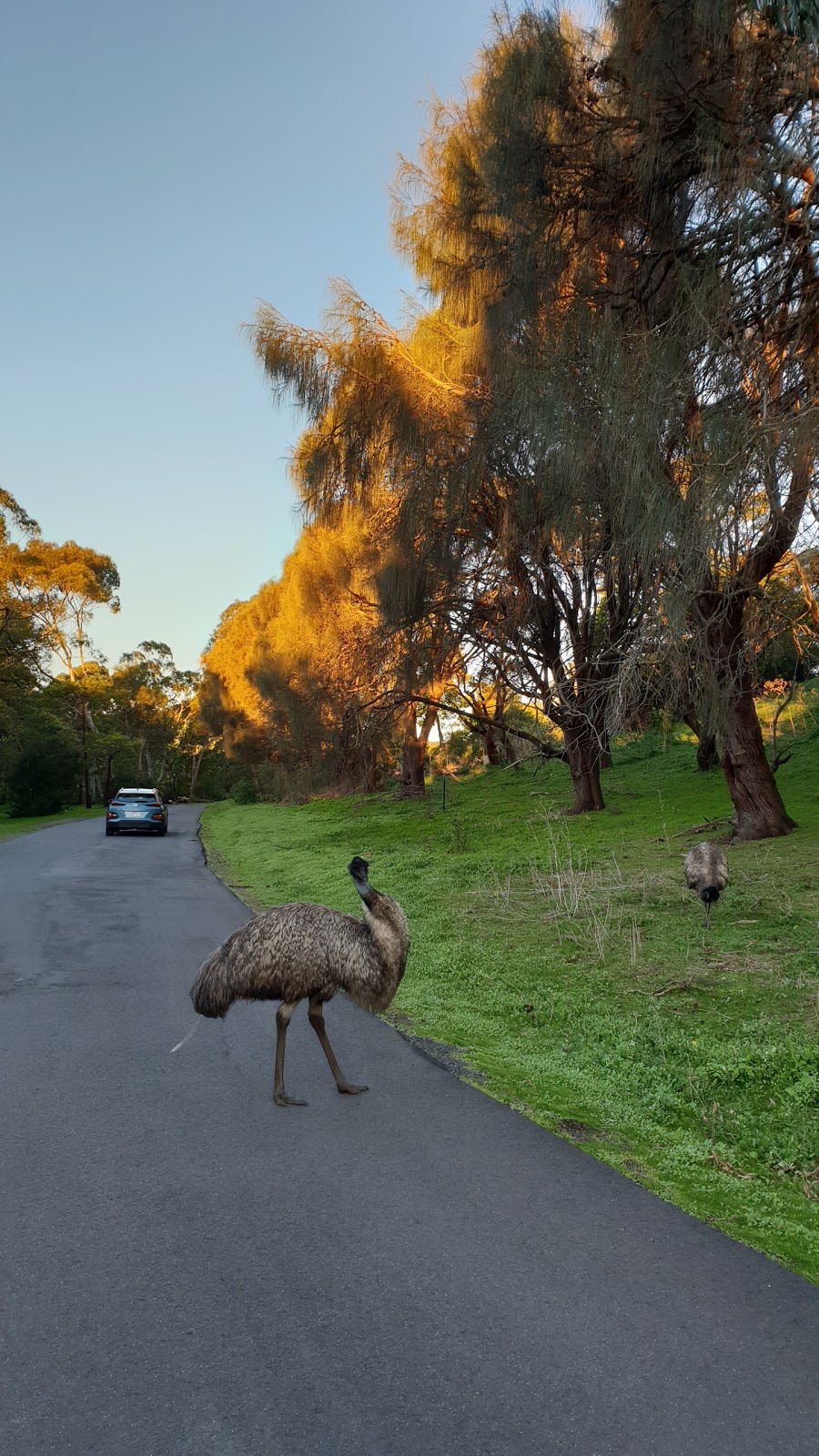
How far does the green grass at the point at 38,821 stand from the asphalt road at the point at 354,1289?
2389cm

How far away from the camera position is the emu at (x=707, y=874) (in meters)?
9.45

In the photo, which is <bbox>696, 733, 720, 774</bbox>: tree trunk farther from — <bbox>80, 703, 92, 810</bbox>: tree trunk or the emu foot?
<bbox>80, 703, 92, 810</bbox>: tree trunk

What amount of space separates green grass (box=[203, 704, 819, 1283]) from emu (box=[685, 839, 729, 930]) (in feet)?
1.10

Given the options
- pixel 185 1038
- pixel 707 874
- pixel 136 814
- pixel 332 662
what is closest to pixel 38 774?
pixel 136 814

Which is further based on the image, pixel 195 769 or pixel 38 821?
pixel 195 769

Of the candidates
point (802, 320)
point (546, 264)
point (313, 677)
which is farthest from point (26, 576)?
point (802, 320)

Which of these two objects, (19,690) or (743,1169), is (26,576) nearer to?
(19,690)

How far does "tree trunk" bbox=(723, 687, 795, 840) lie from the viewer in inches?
561

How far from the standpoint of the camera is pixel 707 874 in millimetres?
9672

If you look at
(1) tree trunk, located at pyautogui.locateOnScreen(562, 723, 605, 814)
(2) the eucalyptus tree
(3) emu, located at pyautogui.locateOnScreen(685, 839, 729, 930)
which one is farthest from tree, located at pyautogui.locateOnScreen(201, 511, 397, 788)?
(3) emu, located at pyautogui.locateOnScreen(685, 839, 729, 930)

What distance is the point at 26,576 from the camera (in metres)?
44.9

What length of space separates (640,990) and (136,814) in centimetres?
2425

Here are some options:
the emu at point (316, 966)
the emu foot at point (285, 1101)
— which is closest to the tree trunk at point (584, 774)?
the emu at point (316, 966)

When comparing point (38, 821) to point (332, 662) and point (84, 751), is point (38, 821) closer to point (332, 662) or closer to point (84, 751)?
point (84, 751)
